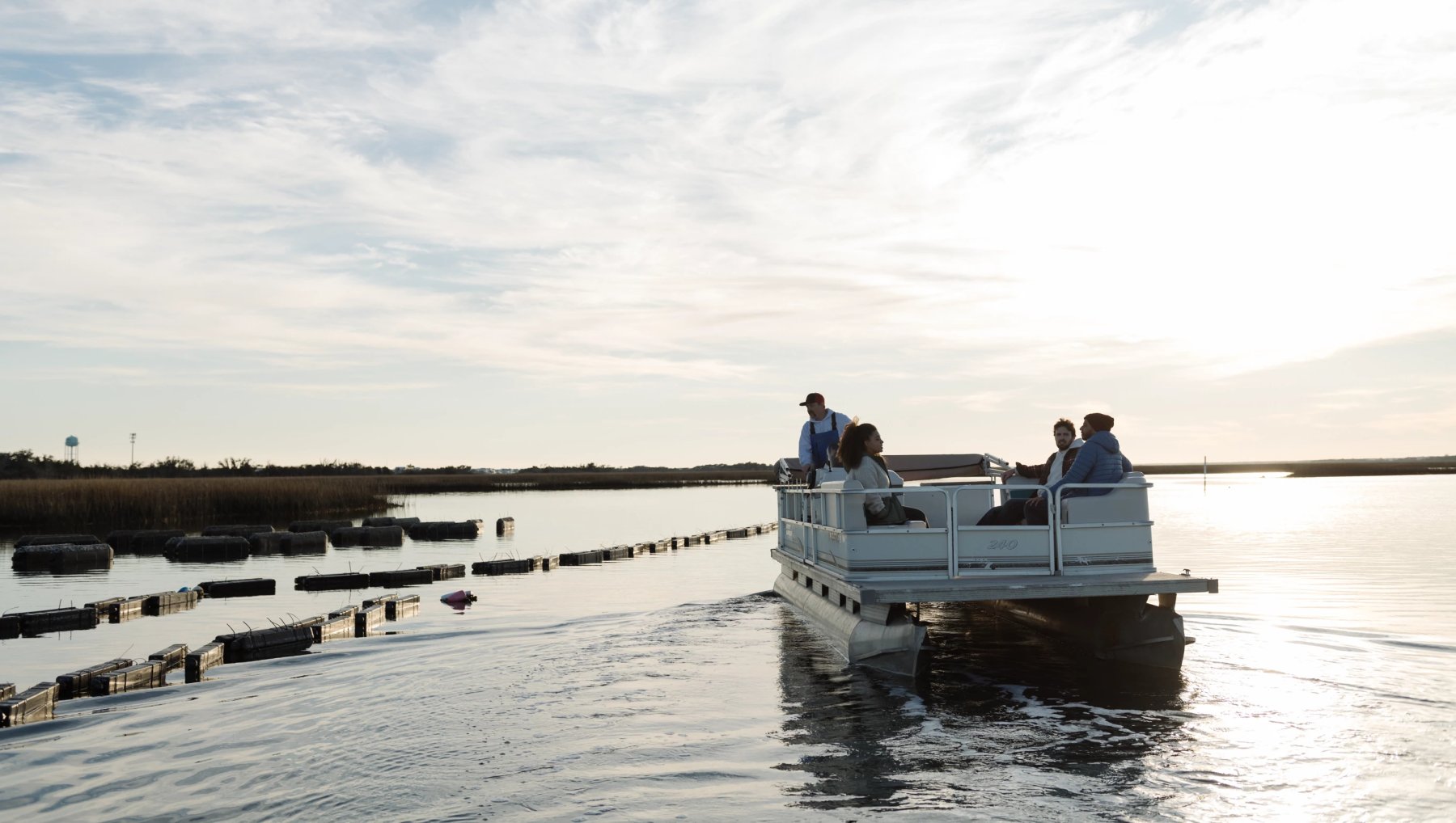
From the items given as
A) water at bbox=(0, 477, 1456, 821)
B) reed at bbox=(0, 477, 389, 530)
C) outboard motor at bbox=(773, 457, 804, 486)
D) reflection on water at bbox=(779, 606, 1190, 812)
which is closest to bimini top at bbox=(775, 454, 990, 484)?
outboard motor at bbox=(773, 457, 804, 486)

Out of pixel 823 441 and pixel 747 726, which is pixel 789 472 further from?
pixel 747 726

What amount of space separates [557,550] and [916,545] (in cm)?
2562

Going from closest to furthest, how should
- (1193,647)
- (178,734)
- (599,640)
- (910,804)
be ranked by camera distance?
(910,804) < (178,734) < (1193,647) < (599,640)

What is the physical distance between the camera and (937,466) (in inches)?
643

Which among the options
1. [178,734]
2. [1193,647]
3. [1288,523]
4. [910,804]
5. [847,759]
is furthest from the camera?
[1288,523]

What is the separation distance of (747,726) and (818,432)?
6084mm

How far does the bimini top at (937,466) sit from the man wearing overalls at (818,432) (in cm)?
104

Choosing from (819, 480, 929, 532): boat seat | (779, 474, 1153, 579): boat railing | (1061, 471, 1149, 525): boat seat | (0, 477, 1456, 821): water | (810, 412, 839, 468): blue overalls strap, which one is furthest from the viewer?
(810, 412, 839, 468): blue overalls strap

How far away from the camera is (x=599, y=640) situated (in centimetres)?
1548

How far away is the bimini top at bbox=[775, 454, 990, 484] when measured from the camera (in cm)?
1614

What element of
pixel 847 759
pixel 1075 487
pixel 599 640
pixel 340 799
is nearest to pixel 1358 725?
pixel 1075 487

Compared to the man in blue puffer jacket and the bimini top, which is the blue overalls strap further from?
the man in blue puffer jacket

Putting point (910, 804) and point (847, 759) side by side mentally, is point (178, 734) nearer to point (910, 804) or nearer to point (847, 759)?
point (847, 759)

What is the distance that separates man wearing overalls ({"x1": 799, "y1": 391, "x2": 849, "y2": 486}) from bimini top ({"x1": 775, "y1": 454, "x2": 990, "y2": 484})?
3.41ft
